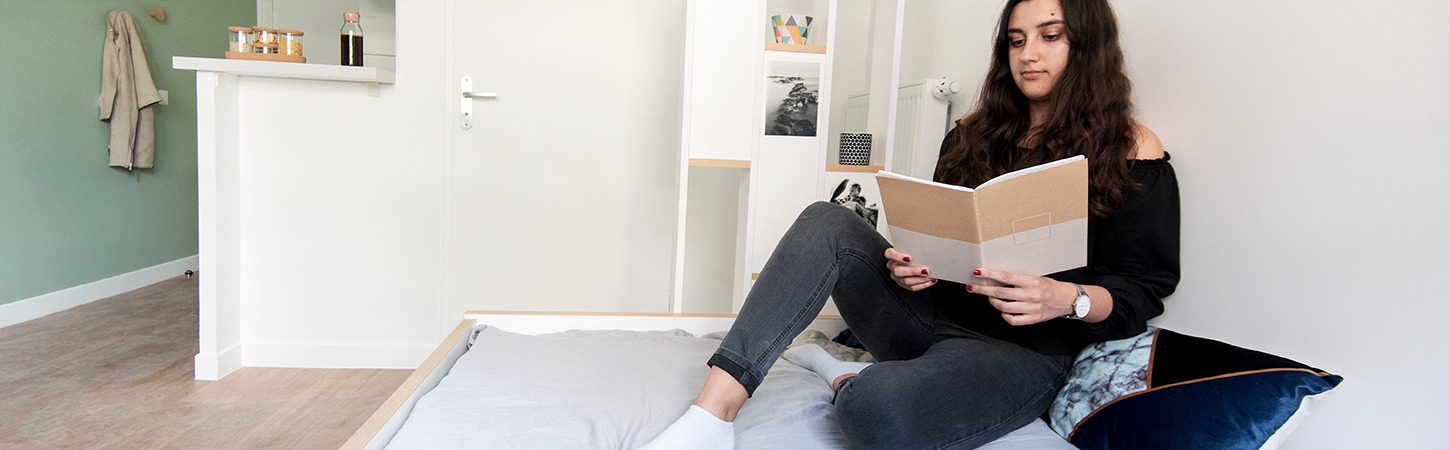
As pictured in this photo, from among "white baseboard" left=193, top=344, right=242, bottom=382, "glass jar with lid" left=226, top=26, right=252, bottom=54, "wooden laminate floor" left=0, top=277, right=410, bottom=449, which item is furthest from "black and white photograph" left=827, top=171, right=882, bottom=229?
"white baseboard" left=193, top=344, right=242, bottom=382

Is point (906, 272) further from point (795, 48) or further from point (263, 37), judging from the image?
point (263, 37)

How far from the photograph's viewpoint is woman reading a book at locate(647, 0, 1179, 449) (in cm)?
112

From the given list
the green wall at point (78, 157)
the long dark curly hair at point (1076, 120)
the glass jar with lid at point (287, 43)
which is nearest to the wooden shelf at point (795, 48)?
the long dark curly hair at point (1076, 120)

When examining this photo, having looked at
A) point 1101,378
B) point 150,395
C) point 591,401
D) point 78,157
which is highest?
point 78,157

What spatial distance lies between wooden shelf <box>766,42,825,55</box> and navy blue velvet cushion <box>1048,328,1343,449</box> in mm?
1101

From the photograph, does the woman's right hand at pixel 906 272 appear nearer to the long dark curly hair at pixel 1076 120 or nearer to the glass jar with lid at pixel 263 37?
the long dark curly hair at pixel 1076 120

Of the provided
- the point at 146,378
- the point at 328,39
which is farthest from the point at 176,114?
the point at 146,378

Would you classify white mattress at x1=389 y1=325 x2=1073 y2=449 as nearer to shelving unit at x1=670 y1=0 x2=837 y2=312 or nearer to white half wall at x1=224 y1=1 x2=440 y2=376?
shelving unit at x1=670 y1=0 x2=837 y2=312

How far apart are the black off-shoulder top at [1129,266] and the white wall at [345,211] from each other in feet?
6.65

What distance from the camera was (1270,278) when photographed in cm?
117

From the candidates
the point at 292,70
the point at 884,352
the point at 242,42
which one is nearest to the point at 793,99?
the point at 884,352

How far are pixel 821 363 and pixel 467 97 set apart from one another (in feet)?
5.64

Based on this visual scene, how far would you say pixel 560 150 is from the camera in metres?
2.80

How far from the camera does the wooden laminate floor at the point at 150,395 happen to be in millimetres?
1916
